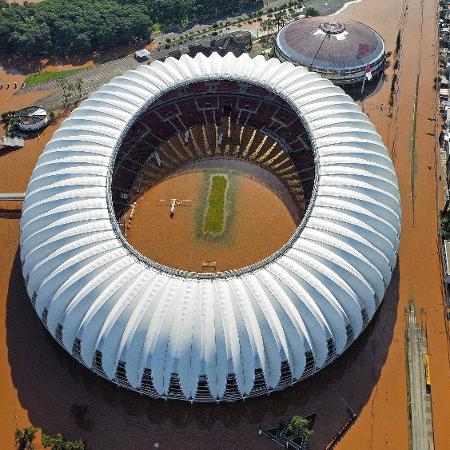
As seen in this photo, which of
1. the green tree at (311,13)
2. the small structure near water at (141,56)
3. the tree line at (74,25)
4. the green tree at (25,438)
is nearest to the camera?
the green tree at (25,438)

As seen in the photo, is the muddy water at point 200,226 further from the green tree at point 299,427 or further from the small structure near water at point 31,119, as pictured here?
the small structure near water at point 31,119

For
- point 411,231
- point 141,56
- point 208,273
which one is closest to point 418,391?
point 411,231

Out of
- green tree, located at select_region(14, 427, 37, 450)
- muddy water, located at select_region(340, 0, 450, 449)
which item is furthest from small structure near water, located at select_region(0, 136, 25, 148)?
muddy water, located at select_region(340, 0, 450, 449)

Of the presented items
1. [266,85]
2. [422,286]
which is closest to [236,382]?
[422,286]

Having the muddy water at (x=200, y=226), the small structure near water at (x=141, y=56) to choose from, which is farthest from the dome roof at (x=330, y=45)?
the muddy water at (x=200, y=226)

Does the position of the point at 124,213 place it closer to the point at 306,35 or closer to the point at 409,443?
the point at 409,443

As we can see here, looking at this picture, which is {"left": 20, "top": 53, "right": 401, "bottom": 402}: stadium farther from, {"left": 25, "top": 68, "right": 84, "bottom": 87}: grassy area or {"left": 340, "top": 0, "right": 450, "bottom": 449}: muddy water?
{"left": 25, "top": 68, "right": 84, "bottom": 87}: grassy area
